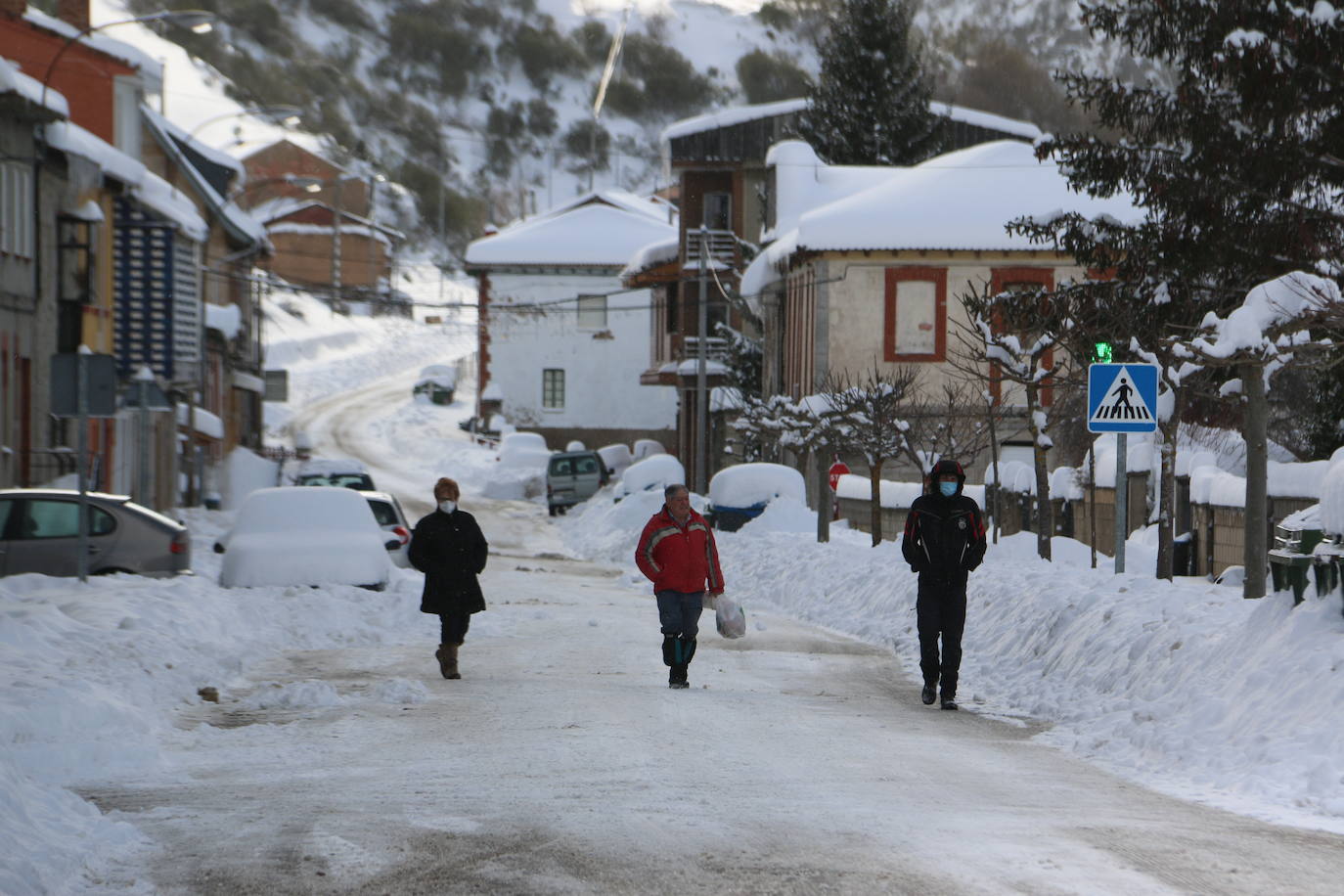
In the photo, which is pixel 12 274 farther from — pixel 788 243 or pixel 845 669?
pixel 845 669

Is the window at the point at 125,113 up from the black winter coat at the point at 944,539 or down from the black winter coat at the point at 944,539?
up

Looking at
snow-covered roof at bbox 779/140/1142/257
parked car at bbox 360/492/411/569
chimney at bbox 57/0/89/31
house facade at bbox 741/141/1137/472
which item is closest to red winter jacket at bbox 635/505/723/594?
parked car at bbox 360/492/411/569

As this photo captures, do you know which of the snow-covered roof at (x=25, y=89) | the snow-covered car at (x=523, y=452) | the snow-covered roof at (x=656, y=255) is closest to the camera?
the snow-covered roof at (x=25, y=89)

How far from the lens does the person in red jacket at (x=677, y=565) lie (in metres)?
14.5

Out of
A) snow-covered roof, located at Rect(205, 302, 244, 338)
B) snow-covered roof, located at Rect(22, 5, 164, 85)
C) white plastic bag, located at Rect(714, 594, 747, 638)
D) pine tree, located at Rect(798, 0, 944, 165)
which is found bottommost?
white plastic bag, located at Rect(714, 594, 747, 638)

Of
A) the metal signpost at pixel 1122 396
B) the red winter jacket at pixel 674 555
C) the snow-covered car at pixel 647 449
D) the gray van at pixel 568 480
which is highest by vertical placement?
the metal signpost at pixel 1122 396

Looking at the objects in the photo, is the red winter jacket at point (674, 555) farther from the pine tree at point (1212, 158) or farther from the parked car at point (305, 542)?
the pine tree at point (1212, 158)

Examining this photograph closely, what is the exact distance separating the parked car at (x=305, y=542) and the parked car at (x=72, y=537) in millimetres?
769

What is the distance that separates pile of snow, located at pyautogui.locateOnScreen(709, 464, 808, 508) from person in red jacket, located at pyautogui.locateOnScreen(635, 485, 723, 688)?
2142 centimetres

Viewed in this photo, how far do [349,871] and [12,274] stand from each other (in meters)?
26.9

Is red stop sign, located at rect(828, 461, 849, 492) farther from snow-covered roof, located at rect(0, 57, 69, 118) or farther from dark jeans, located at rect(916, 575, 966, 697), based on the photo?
dark jeans, located at rect(916, 575, 966, 697)

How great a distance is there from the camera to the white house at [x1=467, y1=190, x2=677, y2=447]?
256ft

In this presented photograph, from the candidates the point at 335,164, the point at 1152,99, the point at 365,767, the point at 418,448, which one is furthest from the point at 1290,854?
the point at 335,164

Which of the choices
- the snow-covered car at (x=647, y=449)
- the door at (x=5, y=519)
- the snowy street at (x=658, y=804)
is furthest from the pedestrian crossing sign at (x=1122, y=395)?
the snow-covered car at (x=647, y=449)
